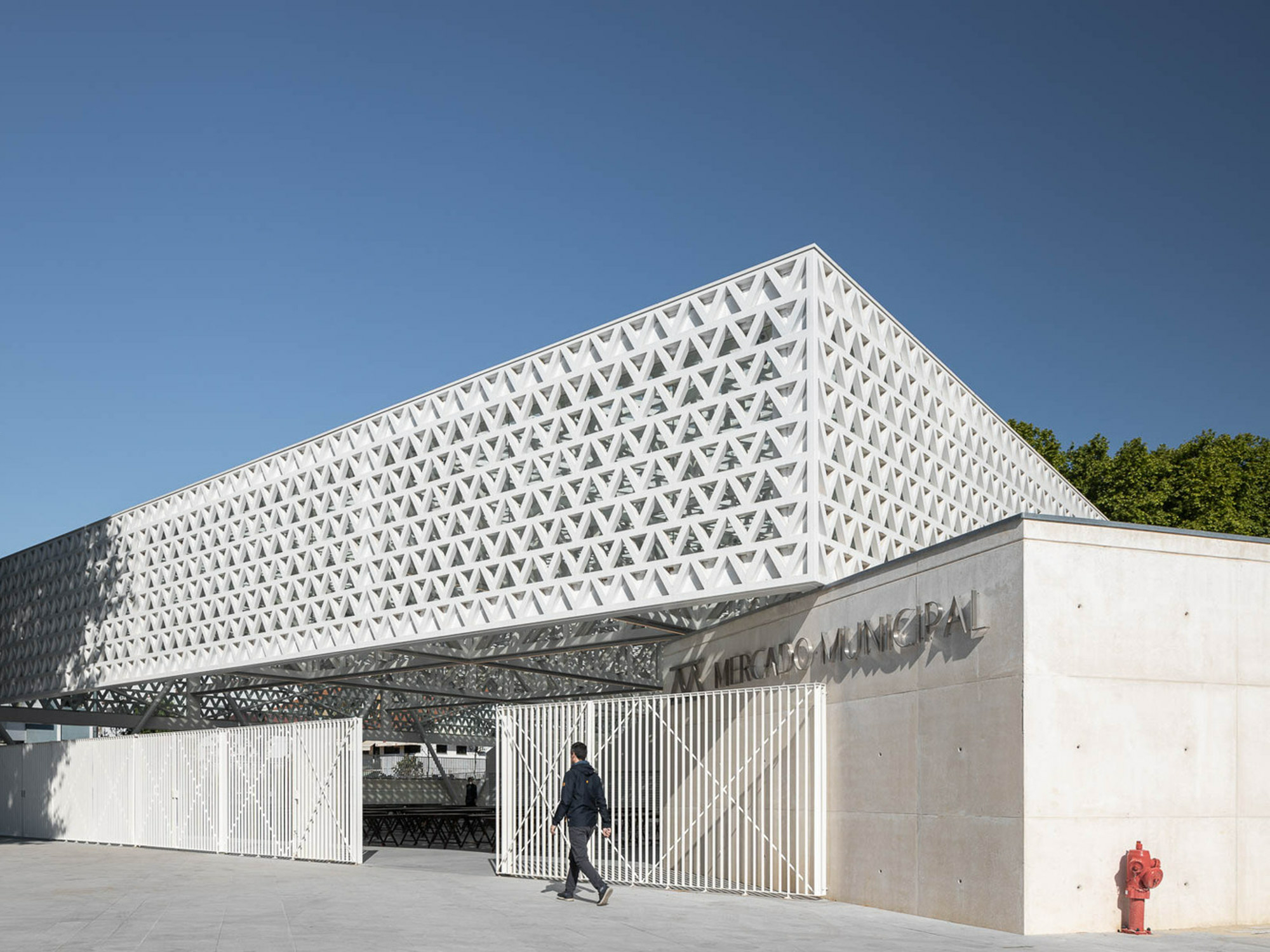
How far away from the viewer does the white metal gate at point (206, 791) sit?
70.2 ft

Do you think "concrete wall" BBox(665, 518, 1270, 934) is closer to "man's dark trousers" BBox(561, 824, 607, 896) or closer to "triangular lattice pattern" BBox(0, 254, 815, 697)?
"man's dark trousers" BBox(561, 824, 607, 896)

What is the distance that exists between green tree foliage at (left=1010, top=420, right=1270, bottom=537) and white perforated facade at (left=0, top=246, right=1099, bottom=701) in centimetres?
636

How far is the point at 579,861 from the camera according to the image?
578 inches

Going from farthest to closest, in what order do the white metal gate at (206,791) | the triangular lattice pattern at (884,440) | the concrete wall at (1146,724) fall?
the white metal gate at (206,791), the triangular lattice pattern at (884,440), the concrete wall at (1146,724)

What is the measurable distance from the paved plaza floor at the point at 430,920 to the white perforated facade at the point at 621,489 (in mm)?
5669

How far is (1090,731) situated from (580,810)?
19.0ft

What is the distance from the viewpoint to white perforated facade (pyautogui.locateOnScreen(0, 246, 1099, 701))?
65.0 feet

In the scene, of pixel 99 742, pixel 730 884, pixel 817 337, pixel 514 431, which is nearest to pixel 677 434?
pixel 817 337

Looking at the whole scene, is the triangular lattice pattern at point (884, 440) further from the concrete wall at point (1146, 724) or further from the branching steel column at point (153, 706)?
the branching steel column at point (153, 706)

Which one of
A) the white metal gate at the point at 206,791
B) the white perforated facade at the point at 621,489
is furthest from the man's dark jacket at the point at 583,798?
the white metal gate at the point at 206,791

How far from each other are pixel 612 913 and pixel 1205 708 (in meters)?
6.49

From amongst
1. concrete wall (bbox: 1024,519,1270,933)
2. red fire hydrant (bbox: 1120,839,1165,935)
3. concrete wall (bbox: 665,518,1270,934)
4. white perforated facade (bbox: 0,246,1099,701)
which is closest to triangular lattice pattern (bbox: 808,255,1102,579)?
white perforated facade (bbox: 0,246,1099,701)

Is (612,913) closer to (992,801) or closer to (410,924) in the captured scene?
(410,924)

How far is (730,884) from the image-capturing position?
54.4 feet
